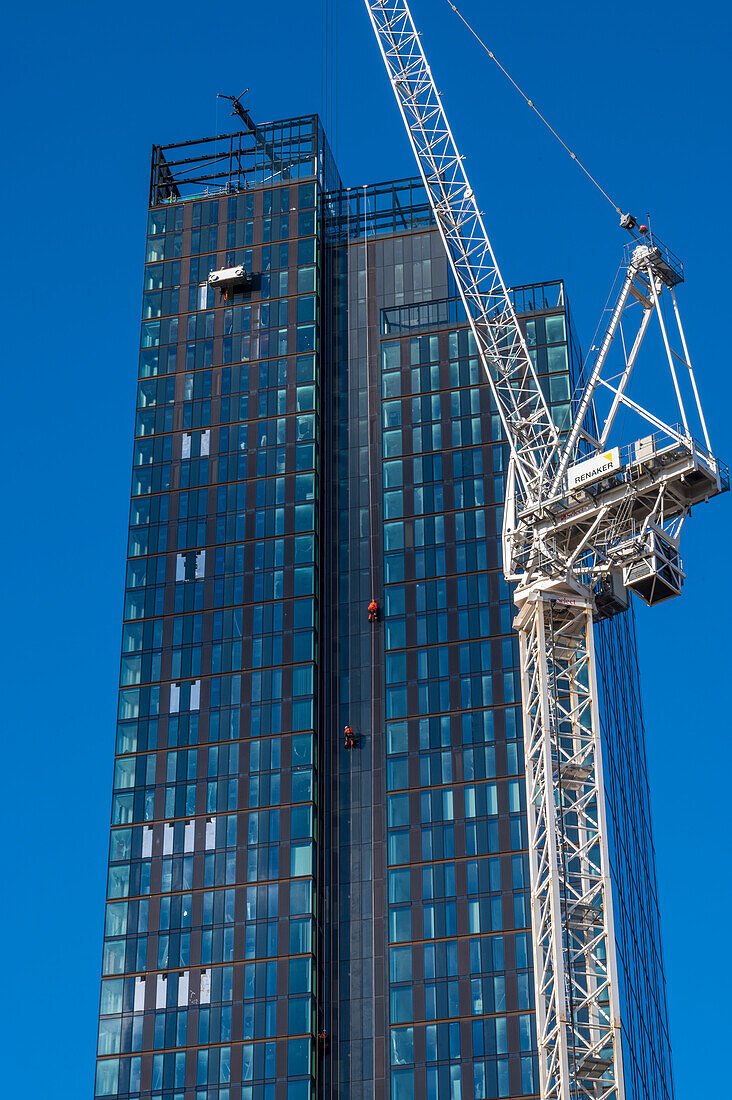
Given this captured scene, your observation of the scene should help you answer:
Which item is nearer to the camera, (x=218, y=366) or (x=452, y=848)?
(x=452, y=848)

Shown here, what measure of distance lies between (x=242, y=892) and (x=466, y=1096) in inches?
980

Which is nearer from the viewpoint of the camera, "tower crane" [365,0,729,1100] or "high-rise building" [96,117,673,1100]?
"tower crane" [365,0,729,1100]

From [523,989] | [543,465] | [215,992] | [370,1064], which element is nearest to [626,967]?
[523,989]

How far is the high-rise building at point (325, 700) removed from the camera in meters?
160

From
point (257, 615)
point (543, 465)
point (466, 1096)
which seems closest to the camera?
point (543, 465)

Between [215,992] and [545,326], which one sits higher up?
[545,326]

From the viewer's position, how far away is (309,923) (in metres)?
163

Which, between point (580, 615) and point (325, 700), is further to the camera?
point (325, 700)

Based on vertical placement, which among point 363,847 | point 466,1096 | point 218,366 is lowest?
point 466,1096

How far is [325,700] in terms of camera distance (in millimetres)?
174000

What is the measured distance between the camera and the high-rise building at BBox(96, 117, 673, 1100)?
159875 millimetres

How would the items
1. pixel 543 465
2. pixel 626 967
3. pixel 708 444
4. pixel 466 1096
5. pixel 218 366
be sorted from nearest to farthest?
pixel 708 444 < pixel 543 465 < pixel 466 1096 < pixel 626 967 < pixel 218 366

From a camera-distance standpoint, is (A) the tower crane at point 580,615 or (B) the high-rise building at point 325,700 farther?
(B) the high-rise building at point 325,700

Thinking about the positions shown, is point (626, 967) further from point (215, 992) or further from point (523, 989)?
point (215, 992)
